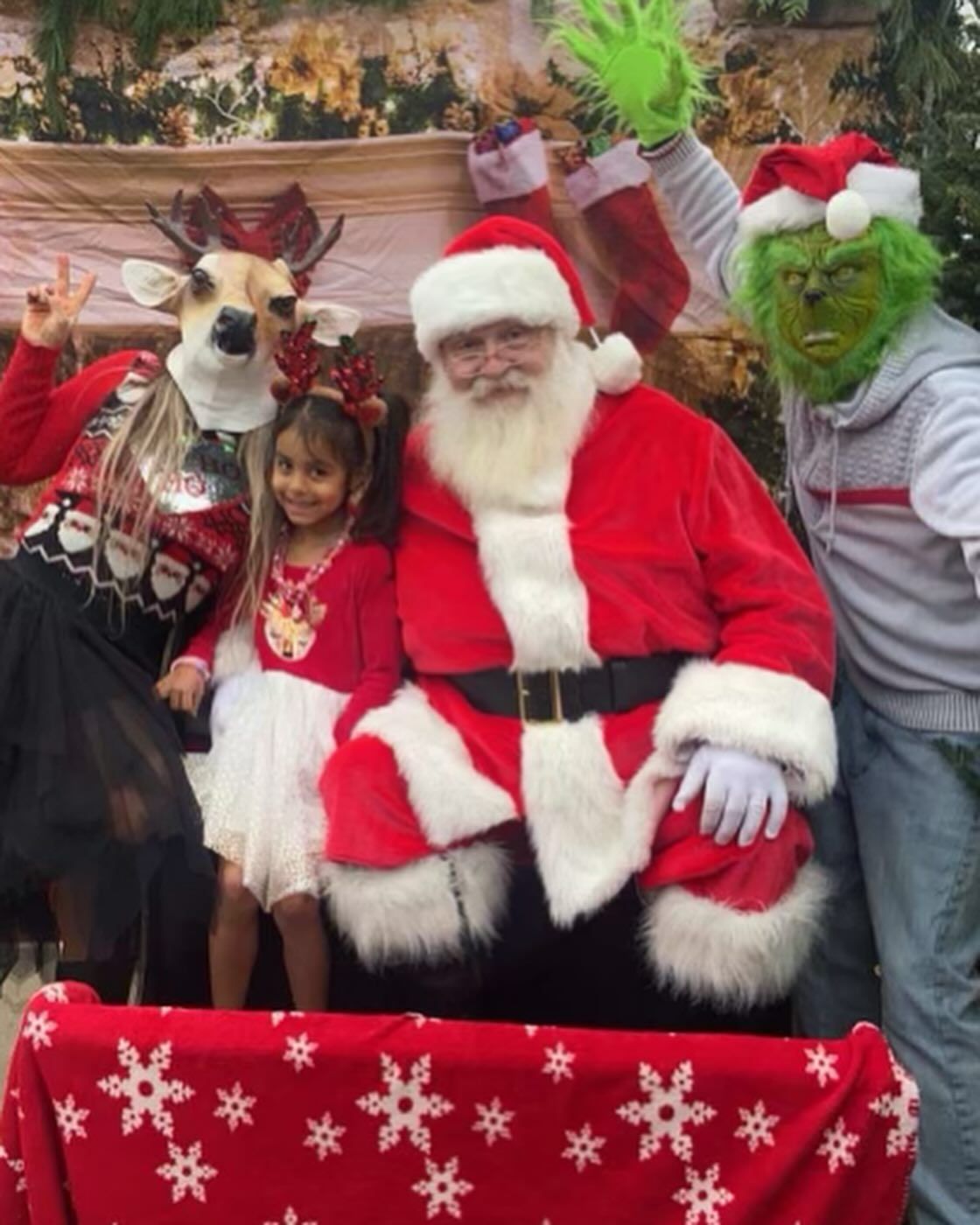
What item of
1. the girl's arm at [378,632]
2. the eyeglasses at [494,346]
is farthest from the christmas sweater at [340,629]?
the eyeglasses at [494,346]

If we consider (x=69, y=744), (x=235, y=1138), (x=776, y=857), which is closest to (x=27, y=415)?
(x=69, y=744)

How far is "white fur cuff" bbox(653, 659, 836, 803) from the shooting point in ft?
5.77

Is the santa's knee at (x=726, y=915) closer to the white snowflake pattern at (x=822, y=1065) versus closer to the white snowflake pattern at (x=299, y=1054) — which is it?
the white snowflake pattern at (x=822, y=1065)

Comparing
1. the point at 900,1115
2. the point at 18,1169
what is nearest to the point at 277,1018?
the point at 18,1169

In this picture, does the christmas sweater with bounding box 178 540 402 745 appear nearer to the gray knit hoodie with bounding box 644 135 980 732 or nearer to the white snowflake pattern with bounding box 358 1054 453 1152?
the white snowflake pattern with bounding box 358 1054 453 1152

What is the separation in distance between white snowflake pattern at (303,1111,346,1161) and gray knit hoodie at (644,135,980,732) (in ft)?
3.38

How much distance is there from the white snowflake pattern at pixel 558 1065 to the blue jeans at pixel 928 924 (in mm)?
644

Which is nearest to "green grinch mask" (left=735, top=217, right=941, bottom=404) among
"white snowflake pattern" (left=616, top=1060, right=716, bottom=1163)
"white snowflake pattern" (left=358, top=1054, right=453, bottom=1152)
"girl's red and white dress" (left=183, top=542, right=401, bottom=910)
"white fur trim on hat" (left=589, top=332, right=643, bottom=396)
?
"white fur trim on hat" (left=589, top=332, right=643, bottom=396)

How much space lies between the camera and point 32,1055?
1560 millimetres

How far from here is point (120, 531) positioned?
2006mm

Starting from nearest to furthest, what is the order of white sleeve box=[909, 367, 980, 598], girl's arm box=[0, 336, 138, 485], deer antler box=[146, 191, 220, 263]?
white sleeve box=[909, 367, 980, 598], girl's arm box=[0, 336, 138, 485], deer antler box=[146, 191, 220, 263]

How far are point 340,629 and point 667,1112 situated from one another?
863 millimetres

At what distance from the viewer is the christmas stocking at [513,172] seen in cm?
264

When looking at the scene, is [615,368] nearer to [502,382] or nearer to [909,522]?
[502,382]
